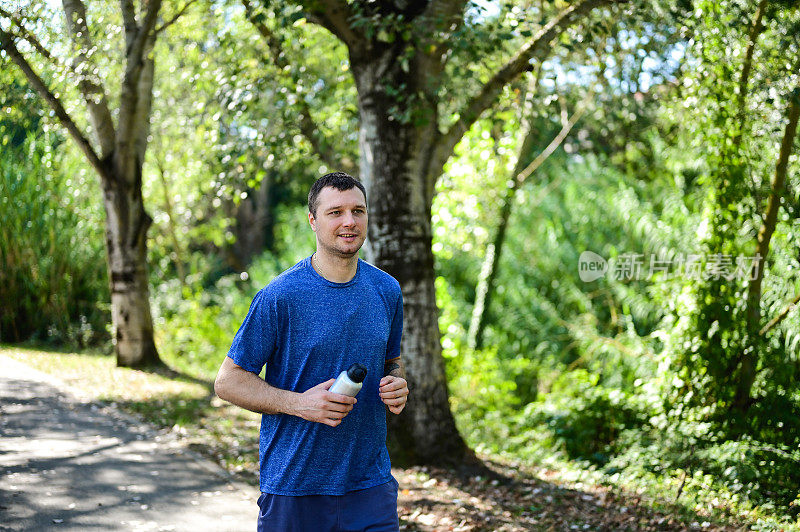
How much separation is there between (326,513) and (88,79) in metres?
8.75

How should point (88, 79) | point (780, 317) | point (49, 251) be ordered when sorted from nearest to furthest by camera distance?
point (780, 317) → point (88, 79) → point (49, 251)

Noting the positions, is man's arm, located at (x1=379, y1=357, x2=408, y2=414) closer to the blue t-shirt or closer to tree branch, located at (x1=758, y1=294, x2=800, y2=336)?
the blue t-shirt

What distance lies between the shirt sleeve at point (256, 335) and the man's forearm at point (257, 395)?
0.16 ft

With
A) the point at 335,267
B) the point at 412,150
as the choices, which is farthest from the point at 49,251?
the point at 335,267

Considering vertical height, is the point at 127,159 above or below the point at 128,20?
below

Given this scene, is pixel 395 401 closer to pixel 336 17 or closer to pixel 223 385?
pixel 223 385

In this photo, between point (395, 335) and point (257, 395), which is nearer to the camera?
point (257, 395)

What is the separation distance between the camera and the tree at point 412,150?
7.05 meters

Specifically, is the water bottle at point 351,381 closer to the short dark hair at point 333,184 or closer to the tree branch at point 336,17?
the short dark hair at point 333,184

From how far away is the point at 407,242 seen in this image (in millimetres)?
7211

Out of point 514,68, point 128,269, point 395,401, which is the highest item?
point 514,68

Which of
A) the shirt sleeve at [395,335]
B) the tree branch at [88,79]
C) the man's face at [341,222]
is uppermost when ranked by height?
the tree branch at [88,79]

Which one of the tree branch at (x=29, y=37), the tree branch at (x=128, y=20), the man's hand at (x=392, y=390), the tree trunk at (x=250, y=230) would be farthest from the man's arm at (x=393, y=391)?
the tree trunk at (x=250, y=230)

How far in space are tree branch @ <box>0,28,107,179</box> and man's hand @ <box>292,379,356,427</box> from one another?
833cm
